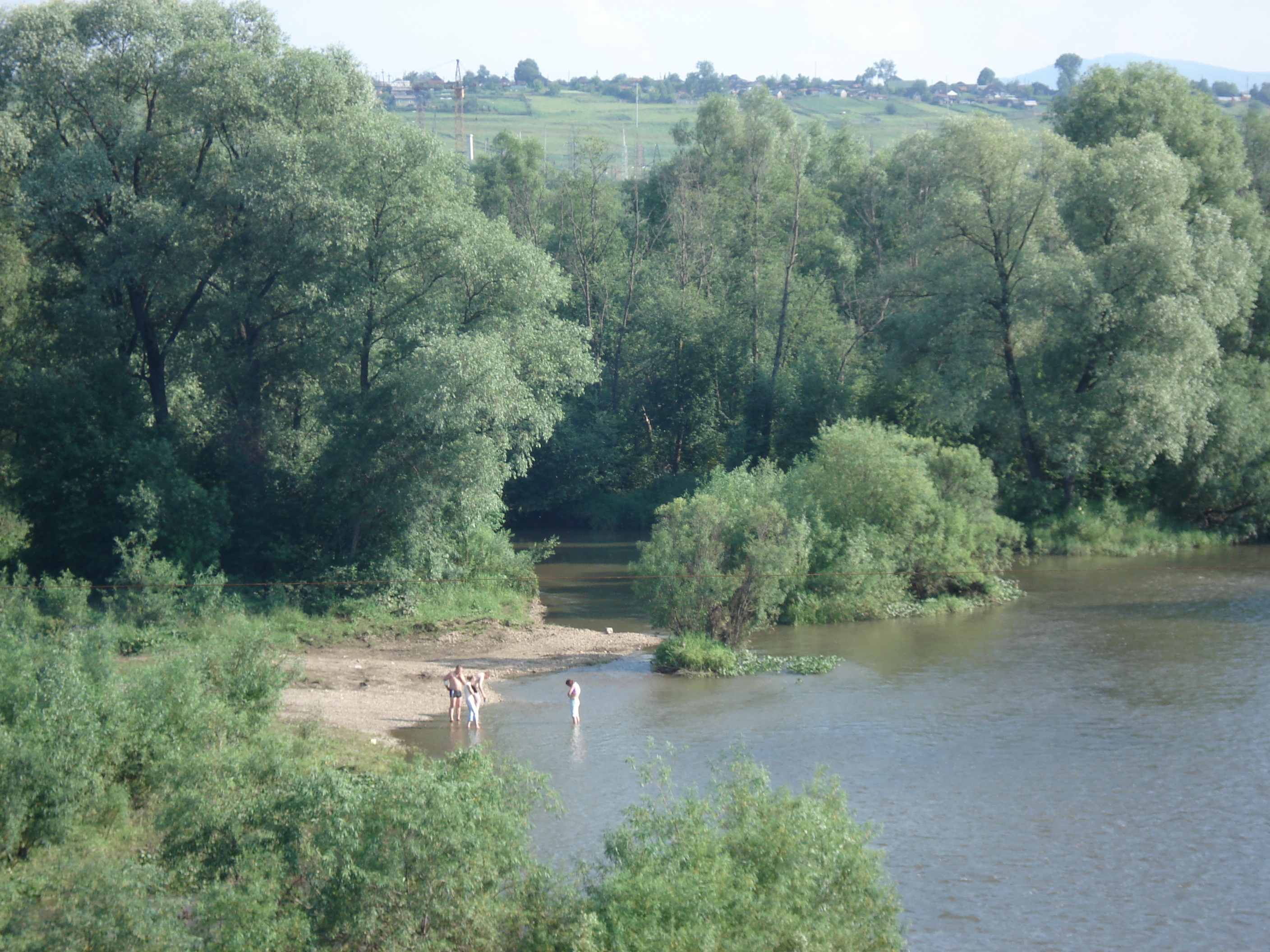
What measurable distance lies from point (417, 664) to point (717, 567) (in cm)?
818

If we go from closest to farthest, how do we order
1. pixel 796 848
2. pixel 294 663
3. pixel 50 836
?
pixel 796 848, pixel 50 836, pixel 294 663

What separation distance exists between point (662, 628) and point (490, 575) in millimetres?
7587

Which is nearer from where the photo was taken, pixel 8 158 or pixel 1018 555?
pixel 8 158

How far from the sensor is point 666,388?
180 ft

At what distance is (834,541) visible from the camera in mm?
33688

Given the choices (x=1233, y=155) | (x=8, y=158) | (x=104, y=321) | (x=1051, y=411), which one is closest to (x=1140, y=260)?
(x=1051, y=411)

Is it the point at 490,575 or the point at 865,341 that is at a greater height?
the point at 865,341

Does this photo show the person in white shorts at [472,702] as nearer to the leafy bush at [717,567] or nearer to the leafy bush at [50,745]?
the leafy bush at [50,745]

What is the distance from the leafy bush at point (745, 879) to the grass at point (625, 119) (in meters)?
126

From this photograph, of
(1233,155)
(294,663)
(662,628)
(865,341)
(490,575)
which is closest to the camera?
(294,663)

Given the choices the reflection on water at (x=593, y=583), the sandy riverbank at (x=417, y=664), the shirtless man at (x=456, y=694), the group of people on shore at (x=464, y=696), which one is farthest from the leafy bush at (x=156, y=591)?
the reflection on water at (x=593, y=583)

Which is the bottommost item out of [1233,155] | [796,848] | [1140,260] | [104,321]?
[796,848]

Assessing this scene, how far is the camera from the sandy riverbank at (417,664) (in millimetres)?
24016

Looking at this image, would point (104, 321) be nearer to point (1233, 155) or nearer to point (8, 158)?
point (8, 158)
